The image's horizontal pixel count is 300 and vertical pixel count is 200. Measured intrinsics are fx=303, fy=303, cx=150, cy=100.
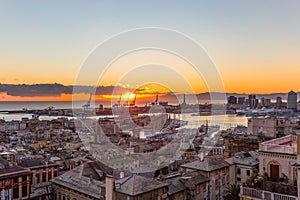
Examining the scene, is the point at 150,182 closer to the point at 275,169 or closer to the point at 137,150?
the point at 275,169

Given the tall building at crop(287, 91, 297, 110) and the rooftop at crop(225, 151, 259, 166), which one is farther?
the tall building at crop(287, 91, 297, 110)

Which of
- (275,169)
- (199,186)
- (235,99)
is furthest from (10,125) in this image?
(235,99)

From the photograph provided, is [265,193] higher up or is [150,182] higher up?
[265,193]

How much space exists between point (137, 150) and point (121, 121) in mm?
45935

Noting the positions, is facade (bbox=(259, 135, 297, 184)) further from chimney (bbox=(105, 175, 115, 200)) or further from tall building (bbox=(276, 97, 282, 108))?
tall building (bbox=(276, 97, 282, 108))

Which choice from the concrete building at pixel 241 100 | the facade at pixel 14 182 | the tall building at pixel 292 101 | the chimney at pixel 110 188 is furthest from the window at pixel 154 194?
the concrete building at pixel 241 100

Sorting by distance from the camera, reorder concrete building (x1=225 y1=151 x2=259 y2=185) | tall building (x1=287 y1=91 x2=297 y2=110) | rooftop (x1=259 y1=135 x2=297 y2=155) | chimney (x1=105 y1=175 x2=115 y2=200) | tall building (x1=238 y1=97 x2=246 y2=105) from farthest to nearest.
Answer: tall building (x1=238 y1=97 x2=246 y2=105) < tall building (x1=287 y1=91 x2=297 y2=110) < concrete building (x1=225 y1=151 x2=259 y2=185) < chimney (x1=105 y1=175 x2=115 y2=200) < rooftop (x1=259 y1=135 x2=297 y2=155)

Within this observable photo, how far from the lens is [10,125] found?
76.6 m

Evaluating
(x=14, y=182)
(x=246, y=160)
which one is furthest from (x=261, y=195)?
(x=14, y=182)

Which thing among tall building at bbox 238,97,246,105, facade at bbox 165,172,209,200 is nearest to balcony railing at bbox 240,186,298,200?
facade at bbox 165,172,209,200

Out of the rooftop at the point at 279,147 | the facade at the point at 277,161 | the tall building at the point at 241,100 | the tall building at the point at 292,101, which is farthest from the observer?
the tall building at the point at 241,100

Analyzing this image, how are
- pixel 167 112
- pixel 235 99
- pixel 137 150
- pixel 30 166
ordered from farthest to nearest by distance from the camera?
pixel 235 99, pixel 167 112, pixel 137 150, pixel 30 166

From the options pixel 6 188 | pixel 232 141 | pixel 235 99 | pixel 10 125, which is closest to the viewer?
pixel 6 188

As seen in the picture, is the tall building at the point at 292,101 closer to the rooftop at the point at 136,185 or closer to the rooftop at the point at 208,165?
the rooftop at the point at 208,165
